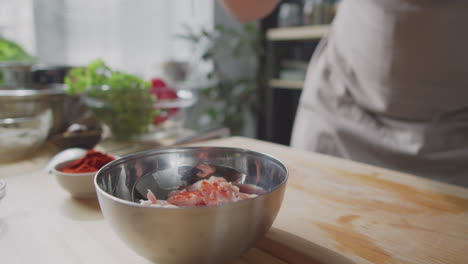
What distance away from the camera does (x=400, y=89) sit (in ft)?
3.38

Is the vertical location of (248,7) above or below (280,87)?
above

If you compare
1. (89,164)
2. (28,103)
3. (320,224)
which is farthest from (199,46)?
(320,224)

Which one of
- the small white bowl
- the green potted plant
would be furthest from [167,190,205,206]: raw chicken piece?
the green potted plant

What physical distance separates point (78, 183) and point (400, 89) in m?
0.88

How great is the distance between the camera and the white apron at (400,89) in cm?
96

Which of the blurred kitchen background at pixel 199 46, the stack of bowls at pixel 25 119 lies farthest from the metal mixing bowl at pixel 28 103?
the blurred kitchen background at pixel 199 46

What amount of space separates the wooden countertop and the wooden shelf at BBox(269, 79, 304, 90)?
6.28ft

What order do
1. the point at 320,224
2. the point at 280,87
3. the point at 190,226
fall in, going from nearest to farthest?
the point at 190,226 → the point at 320,224 → the point at 280,87

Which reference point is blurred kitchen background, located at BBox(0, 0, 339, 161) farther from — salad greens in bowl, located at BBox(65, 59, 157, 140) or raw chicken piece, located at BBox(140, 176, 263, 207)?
raw chicken piece, located at BBox(140, 176, 263, 207)

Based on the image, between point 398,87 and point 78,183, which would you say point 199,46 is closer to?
point 398,87

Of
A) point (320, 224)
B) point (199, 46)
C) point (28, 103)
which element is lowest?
point (320, 224)

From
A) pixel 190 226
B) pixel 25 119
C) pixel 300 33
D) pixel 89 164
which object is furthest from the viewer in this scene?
pixel 300 33

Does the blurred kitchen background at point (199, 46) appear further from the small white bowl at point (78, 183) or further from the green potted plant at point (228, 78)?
Result: the small white bowl at point (78, 183)

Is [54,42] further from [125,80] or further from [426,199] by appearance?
[426,199]
